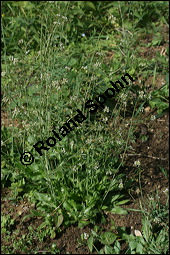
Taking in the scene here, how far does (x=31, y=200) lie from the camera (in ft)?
9.52

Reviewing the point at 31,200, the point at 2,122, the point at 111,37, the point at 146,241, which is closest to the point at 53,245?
the point at 31,200

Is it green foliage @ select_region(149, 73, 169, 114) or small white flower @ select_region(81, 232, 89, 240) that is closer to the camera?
small white flower @ select_region(81, 232, 89, 240)

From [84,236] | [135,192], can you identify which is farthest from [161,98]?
[84,236]

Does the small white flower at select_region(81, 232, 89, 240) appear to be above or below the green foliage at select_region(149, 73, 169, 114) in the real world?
below

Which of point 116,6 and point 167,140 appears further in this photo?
point 116,6

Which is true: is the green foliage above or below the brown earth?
above

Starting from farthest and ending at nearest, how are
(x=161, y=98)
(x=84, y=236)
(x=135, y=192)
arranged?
(x=161, y=98), (x=135, y=192), (x=84, y=236)

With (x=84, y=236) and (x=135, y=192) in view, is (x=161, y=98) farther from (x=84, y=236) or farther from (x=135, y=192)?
(x=84, y=236)

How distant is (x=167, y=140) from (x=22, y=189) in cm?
135

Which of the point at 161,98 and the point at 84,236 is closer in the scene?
the point at 84,236

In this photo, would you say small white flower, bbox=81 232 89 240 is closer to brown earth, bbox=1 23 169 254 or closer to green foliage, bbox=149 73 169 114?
brown earth, bbox=1 23 169 254

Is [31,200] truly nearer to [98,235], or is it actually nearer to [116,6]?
[98,235]

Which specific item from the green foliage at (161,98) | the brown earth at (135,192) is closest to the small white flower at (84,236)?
the brown earth at (135,192)

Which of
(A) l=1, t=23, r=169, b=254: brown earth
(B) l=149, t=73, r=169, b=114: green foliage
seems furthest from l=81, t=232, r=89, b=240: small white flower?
(B) l=149, t=73, r=169, b=114: green foliage
